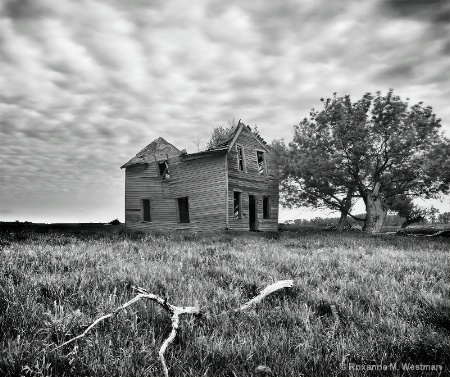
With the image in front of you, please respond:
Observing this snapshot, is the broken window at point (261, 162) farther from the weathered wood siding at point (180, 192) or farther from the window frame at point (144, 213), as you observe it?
the window frame at point (144, 213)

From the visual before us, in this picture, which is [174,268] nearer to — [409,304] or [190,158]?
[409,304]

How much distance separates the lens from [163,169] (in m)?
29.3

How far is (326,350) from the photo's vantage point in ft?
7.45

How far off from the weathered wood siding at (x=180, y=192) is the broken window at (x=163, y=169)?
432mm

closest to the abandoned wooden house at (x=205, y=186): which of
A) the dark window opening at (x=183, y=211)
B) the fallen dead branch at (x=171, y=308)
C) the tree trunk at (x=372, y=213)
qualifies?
the dark window opening at (x=183, y=211)

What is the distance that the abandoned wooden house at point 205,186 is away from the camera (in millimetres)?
24281

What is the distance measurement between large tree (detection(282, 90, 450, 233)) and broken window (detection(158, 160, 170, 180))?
34.8 ft

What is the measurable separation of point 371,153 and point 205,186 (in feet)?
43.5

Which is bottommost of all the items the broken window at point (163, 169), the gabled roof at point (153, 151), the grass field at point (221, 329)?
the grass field at point (221, 329)

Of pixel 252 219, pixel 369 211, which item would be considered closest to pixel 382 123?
pixel 369 211

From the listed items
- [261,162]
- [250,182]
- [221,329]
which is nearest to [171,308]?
[221,329]

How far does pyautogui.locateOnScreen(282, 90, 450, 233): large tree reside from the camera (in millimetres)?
22750

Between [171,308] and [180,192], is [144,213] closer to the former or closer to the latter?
[180,192]

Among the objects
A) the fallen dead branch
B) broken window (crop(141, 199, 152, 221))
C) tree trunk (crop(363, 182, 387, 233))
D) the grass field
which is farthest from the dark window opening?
the fallen dead branch
